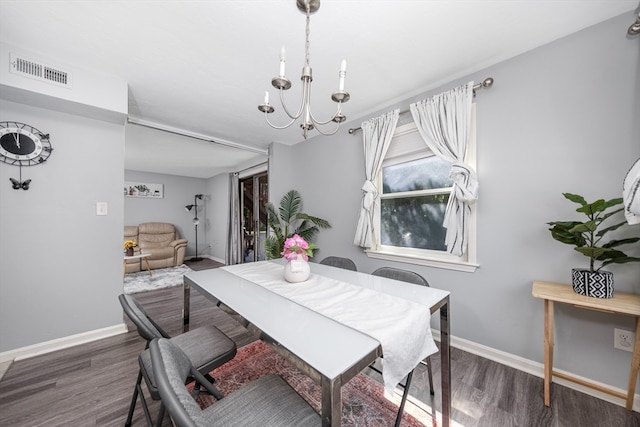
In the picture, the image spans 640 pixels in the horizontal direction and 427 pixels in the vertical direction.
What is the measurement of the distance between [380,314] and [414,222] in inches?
66.8

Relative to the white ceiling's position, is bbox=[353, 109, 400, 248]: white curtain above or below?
below

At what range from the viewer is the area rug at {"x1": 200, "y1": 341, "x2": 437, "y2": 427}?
1.37 meters

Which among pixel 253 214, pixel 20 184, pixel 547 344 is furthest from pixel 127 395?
pixel 253 214

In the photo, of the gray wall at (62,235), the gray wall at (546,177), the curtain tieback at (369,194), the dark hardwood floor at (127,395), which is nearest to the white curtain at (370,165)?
the curtain tieback at (369,194)

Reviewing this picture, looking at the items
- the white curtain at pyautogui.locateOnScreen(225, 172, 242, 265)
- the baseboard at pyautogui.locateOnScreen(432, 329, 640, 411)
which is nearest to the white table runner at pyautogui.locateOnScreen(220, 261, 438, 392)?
the baseboard at pyautogui.locateOnScreen(432, 329, 640, 411)

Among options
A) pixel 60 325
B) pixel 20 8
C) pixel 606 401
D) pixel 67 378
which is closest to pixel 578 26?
pixel 606 401

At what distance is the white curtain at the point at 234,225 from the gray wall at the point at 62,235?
3.22 metres

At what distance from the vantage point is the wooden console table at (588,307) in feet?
4.16

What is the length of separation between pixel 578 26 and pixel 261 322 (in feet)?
9.02

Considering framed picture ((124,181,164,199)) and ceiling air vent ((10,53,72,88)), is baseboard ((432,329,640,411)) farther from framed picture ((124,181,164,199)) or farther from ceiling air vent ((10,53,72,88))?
framed picture ((124,181,164,199))

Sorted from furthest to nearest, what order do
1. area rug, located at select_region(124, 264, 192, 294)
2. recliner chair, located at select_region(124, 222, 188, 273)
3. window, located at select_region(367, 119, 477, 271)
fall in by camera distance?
recliner chair, located at select_region(124, 222, 188, 273) → area rug, located at select_region(124, 264, 192, 294) → window, located at select_region(367, 119, 477, 271)

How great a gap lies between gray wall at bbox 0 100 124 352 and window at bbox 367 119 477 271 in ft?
9.43

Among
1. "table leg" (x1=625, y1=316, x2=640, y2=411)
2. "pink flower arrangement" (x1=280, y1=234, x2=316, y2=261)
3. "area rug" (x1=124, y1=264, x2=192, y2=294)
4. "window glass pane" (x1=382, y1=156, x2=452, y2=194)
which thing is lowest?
"area rug" (x1=124, y1=264, x2=192, y2=294)

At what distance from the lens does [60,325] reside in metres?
2.15
